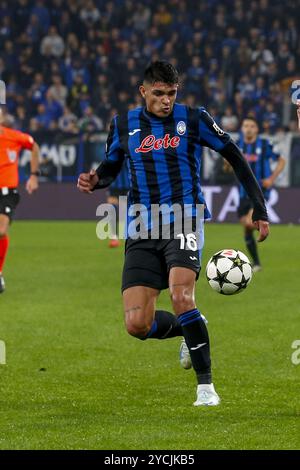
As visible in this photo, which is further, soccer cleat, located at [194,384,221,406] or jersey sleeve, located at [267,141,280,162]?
jersey sleeve, located at [267,141,280,162]

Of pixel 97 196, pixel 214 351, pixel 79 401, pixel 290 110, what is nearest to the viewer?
pixel 79 401

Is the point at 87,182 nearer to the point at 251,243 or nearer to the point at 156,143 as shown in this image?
the point at 156,143

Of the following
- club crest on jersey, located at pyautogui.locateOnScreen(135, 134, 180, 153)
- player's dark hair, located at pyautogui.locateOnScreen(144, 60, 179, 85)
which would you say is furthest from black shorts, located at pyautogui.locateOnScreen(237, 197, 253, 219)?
player's dark hair, located at pyautogui.locateOnScreen(144, 60, 179, 85)

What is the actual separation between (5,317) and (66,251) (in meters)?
6.72

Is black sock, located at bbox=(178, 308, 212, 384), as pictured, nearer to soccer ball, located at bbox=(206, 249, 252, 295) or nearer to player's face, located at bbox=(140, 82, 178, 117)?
soccer ball, located at bbox=(206, 249, 252, 295)

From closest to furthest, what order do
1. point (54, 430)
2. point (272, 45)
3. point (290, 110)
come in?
1. point (54, 430)
2. point (290, 110)
3. point (272, 45)

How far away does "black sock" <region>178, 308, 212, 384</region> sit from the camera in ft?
21.0

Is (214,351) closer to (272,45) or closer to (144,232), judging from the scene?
(144,232)

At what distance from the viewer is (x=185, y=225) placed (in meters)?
6.71

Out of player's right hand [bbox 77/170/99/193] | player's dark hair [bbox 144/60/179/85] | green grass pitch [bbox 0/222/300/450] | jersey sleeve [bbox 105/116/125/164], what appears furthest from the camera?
jersey sleeve [bbox 105/116/125/164]

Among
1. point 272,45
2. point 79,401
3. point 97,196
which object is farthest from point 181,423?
point 272,45

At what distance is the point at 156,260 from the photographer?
22.0 feet

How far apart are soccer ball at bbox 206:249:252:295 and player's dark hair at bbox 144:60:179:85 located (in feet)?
4.17

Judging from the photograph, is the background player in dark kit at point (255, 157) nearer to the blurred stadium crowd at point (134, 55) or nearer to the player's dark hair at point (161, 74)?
the player's dark hair at point (161, 74)
